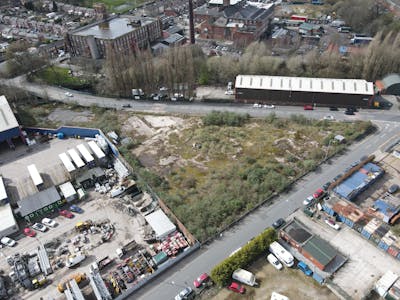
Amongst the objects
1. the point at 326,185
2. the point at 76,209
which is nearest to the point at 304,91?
the point at 326,185

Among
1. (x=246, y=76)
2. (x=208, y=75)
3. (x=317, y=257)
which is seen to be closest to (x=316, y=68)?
(x=246, y=76)

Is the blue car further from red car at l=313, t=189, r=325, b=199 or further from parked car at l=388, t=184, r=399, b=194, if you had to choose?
parked car at l=388, t=184, r=399, b=194

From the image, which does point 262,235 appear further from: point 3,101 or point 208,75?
point 3,101

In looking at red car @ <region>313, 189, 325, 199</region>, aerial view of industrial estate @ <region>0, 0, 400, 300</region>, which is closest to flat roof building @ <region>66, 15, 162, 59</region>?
aerial view of industrial estate @ <region>0, 0, 400, 300</region>

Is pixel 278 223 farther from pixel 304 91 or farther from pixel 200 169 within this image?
pixel 304 91

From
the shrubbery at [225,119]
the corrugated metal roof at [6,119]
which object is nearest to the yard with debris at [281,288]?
the shrubbery at [225,119]

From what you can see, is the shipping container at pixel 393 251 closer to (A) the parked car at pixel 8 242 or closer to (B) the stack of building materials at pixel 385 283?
(B) the stack of building materials at pixel 385 283
